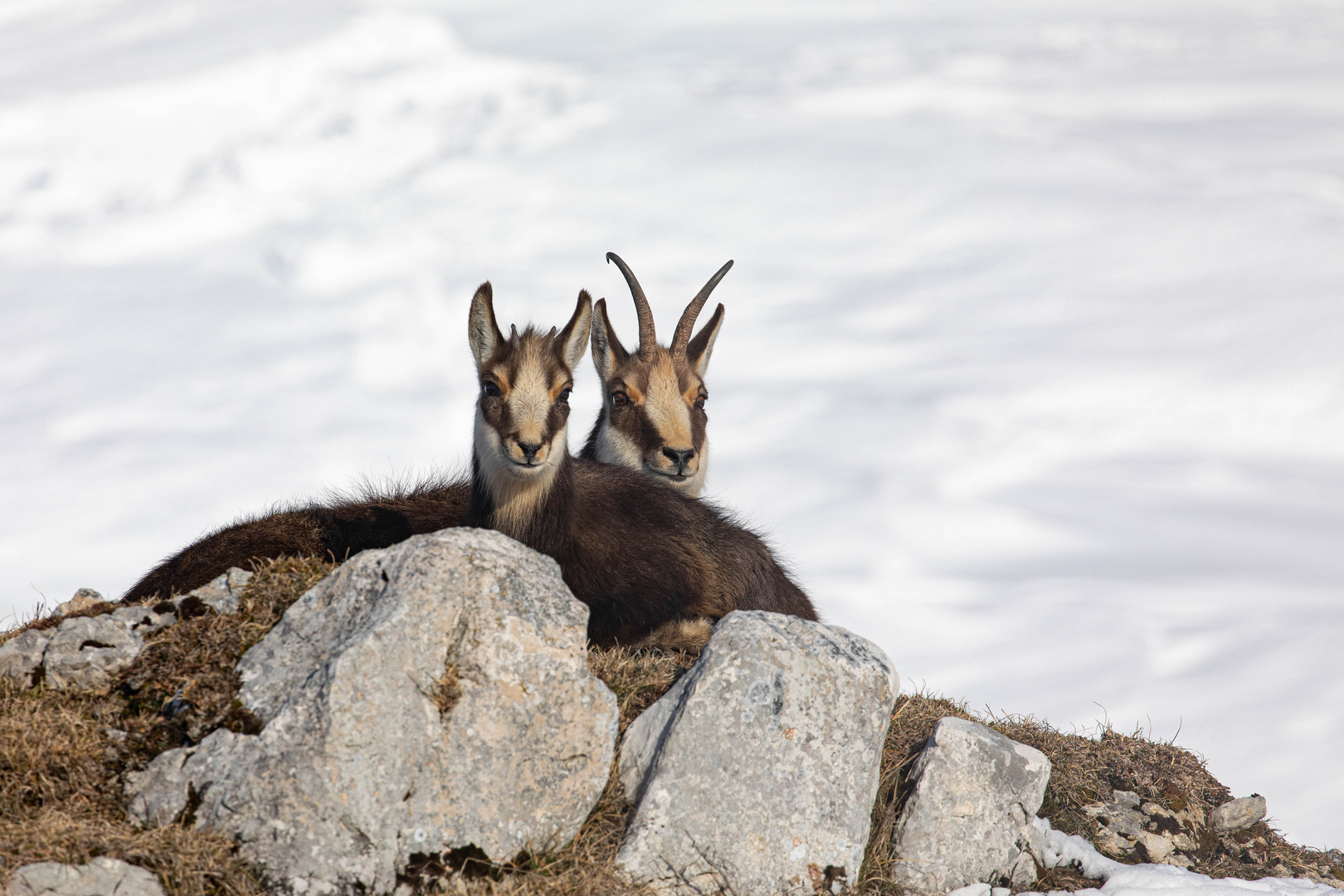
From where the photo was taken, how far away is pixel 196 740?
6242mm

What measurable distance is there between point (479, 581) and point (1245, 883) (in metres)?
5.60

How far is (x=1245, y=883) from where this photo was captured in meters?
7.93

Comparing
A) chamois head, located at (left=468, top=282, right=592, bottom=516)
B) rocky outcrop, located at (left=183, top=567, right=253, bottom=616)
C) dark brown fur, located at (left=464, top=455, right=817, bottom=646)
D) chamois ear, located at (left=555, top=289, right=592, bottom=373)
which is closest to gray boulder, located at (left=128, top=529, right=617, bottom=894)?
rocky outcrop, located at (left=183, top=567, right=253, bottom=616)

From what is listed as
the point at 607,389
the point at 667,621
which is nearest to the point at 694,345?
the point at 607,389

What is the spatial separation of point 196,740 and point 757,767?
302 cm

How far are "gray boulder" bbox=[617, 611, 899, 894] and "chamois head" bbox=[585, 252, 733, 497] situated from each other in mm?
3592

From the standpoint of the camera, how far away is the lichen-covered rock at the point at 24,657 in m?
6.94

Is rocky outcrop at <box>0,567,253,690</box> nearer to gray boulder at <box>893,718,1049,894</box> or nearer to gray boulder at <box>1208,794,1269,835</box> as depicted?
gray boulder at <box>893,718,1049,894</box>

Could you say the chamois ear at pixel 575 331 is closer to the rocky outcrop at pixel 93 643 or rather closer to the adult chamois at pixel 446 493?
the adult chamois at pixel 446 493

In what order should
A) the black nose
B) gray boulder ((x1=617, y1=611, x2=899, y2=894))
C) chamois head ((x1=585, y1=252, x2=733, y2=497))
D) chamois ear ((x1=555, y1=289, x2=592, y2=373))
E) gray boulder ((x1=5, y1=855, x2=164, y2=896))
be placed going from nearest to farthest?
gray boulder ((x1=5, y1=855, x2=164, y2=896)) < gray boulder ((x1=617, y1=611, x2=899, y2=894)) < chamois ear ((x1=555, y1=289, x2=592, y2=373)) < the black nose < chamois head ((x1=585, y1=252, x2=733, y2=497))

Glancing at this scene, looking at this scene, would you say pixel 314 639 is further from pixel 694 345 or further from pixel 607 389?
pixel 694 345

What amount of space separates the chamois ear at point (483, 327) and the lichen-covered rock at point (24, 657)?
3324mm

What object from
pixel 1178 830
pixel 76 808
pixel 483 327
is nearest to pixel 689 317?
pixel 483 327

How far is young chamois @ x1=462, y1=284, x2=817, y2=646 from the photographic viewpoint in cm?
818
